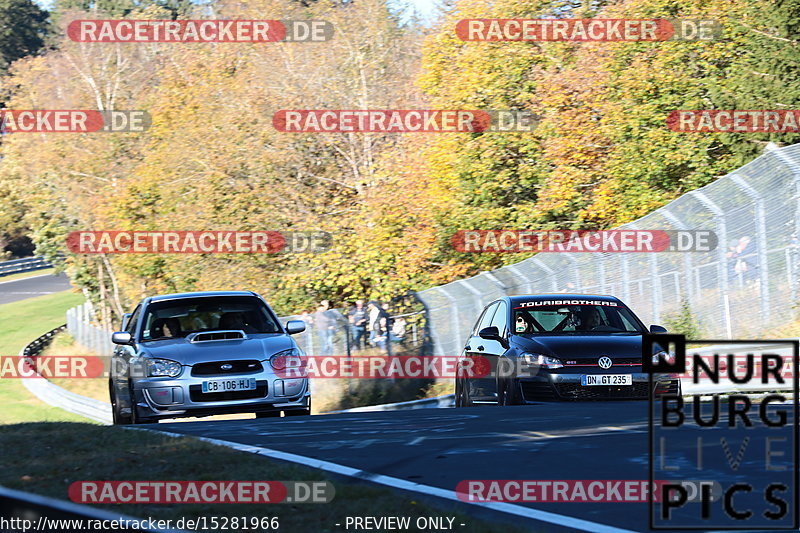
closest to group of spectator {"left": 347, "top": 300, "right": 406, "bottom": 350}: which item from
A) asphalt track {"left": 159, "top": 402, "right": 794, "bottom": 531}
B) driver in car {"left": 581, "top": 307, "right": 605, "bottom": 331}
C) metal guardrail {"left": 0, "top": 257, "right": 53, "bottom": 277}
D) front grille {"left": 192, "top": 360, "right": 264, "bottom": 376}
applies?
driver in car {"left": 581, "top": 307, "right": 605, "bottom": 331}

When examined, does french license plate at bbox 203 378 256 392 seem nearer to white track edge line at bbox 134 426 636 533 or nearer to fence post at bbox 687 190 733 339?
white track edge line at bbox 134 426 636 533

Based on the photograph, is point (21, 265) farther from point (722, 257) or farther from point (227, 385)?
point (227, 385)

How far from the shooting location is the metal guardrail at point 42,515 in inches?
150

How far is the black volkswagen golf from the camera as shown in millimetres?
13312

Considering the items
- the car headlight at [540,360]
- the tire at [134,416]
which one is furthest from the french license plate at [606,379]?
the tire at [134,416]

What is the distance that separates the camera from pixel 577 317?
14.7 metres

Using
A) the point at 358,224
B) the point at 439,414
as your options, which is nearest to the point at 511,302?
the point at 439,414

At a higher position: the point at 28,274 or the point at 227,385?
the point at 227,385

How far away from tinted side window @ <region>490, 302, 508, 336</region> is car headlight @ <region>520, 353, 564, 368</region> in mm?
1056

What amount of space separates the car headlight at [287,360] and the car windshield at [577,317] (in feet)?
8.22

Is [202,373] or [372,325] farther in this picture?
[372,325]

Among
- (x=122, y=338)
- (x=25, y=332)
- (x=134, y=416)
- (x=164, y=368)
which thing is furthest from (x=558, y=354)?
(x=25, y=332)

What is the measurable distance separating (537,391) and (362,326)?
16407 mm

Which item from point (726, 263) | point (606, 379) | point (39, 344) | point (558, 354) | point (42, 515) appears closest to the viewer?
point (42, 515)
